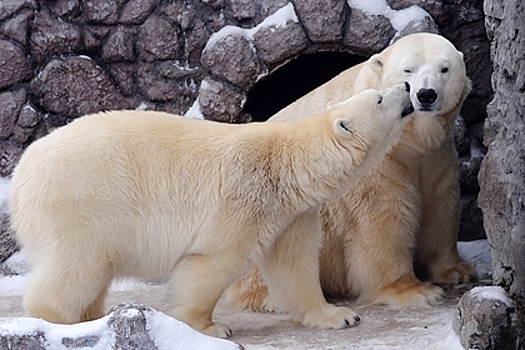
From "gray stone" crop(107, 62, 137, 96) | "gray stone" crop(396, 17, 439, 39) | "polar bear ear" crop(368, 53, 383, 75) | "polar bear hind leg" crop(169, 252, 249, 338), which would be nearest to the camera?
"polar bear hind leg" crop(169, 252, 249, 338)

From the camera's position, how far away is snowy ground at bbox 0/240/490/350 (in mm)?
4082

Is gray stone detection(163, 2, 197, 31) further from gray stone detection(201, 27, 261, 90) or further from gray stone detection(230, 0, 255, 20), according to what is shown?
gray stone detection(230, 0, 255, 20)

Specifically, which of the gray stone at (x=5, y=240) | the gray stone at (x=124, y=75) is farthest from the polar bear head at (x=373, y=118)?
the gray stone at (x=5, y=240)

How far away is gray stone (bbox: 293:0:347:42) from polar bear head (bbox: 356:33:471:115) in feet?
3.50

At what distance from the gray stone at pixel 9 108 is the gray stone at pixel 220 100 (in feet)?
4.31

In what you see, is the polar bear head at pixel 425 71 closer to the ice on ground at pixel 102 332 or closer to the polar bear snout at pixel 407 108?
the polar bear snout at pixel 407 108

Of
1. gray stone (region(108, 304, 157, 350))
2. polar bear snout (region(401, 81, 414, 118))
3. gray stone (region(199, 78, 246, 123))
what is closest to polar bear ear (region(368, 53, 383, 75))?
polar bear snout (region(401, 81, 414, 118))

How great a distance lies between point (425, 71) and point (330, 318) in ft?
4.72

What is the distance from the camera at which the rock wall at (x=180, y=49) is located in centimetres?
624

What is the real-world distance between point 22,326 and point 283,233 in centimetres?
154

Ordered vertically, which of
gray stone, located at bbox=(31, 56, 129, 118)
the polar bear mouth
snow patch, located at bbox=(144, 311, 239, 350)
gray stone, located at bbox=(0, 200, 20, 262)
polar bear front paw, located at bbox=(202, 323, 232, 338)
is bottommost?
gray stone, located at bbox=(0, 200, 20, 262)

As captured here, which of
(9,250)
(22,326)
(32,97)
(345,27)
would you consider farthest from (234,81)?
(22,326)

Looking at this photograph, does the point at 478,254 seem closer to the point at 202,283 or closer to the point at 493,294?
the point at 493,294

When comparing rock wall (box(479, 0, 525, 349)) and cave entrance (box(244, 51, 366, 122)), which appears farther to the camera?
cave entrance (box(244, 51, 366, 122))
